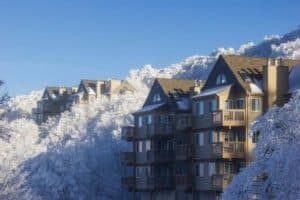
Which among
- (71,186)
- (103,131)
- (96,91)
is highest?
(96,91)

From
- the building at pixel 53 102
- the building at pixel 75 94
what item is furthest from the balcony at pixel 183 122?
the building at pixel 53 102

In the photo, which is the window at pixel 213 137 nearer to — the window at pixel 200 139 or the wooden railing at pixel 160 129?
the window at pixel 200 139

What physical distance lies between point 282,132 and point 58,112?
3533 inches

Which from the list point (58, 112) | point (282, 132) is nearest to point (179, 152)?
point (282, 132)

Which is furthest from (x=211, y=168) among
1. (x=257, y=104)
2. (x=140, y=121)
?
(x=140, y=121)

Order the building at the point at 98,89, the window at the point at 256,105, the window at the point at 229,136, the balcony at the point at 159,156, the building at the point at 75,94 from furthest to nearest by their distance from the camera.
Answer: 1. the building at the point at 75,94
2. the building at the point at 98,89
3. the balcony at the point at 159,156
4. the window at the point at 229,136
5. the window at the point at 256,105

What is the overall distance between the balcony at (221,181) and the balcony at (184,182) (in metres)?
4.60

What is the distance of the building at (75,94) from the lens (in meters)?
104

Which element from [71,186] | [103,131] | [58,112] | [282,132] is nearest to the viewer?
[282,132]

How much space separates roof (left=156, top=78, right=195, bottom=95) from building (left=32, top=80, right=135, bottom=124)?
43.3 metres

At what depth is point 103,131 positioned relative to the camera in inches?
3314

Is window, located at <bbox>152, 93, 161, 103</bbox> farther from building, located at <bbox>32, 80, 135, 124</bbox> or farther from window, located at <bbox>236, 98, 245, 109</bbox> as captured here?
building, located at <bbox>32, 80, 135, 124</bbox>

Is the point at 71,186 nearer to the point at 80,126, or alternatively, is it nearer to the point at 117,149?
the point at 117,149

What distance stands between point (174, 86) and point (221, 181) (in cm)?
1408
